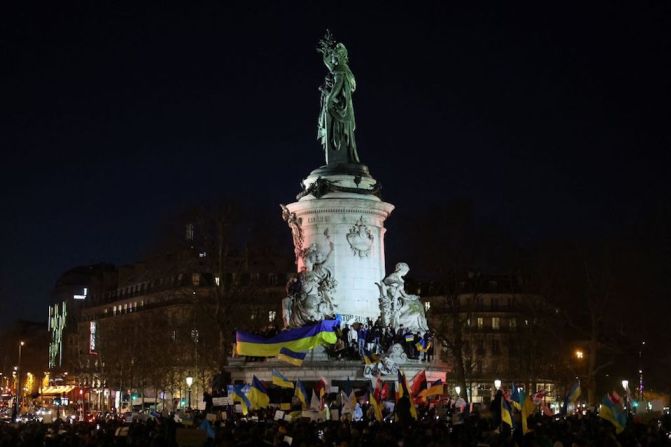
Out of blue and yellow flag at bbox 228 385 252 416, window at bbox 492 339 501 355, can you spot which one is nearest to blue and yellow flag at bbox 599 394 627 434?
blue and yellow flag at bbox 228 385 252 416

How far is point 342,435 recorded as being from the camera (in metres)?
24.3

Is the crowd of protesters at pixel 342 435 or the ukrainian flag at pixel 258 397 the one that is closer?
the crowd of protesters at pixel 342 435

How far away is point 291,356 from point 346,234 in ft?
23.8

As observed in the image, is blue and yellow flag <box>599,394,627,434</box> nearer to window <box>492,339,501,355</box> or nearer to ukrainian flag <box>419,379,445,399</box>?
ukrainian flag <box>419,379,445,399</box>

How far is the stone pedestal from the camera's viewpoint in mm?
45844

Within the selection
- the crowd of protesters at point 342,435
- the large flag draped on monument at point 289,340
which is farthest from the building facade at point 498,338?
the crowd of protesters at point 342,435

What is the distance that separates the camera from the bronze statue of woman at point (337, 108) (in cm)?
4881

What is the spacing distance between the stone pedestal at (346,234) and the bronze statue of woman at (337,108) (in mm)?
1919

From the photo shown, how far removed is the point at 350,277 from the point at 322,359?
484 cm

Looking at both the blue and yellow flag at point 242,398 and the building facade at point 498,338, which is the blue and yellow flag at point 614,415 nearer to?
the blue and yellow flag at point 242,398

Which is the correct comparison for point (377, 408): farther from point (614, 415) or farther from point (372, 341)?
point (372, 341)

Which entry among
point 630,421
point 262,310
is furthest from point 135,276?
point 630,421

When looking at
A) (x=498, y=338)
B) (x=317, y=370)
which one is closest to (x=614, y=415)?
(x=317, y=370)

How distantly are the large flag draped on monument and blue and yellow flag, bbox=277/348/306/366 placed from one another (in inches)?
11.8
